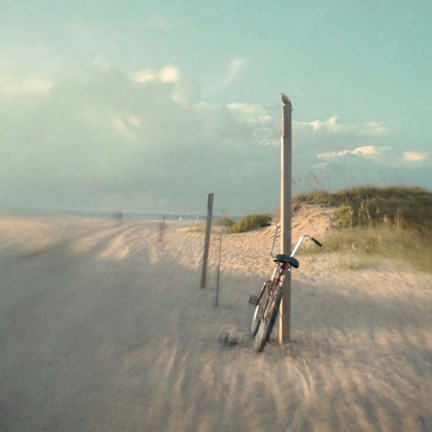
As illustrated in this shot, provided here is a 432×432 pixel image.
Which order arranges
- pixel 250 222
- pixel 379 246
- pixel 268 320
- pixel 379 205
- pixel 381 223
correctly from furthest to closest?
pixel 250 222, pixel 379 205, pixel 381 223, pixel 379 246, pixel 268 320

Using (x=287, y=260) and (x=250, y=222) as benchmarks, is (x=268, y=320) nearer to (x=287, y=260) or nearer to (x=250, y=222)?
(x=287, y=260)

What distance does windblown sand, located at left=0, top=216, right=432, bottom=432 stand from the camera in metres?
4.62

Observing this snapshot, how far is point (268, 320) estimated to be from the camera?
17.8 feet

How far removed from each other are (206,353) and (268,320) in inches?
48.9

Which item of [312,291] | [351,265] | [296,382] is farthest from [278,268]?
[351,265]

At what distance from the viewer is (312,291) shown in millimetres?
9031

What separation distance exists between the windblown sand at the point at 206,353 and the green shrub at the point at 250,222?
29.5 feet

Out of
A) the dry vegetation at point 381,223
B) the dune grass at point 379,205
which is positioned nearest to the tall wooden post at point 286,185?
the dry vegetation at point 381,223

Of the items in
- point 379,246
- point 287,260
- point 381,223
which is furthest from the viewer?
point 381,223

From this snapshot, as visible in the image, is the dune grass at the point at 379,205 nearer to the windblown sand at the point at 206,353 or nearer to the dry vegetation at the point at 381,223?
the dry vegetation at the point at 381,223

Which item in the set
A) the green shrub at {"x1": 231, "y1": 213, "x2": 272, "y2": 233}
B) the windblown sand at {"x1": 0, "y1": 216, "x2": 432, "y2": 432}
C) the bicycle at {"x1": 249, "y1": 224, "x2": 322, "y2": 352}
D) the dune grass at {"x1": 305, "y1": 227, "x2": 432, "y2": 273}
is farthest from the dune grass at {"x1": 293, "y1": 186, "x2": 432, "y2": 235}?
the bicycle at {"x1": 249, "y1": 224, "x2": 322, "y2": 352}

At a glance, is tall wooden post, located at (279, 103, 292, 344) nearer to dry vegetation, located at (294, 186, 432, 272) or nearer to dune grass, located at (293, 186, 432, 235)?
dry vegetation, located at (294, 186, 432, 272)

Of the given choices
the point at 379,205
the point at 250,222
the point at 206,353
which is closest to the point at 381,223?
the point at 379,205

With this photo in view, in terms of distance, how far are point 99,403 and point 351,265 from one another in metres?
7.51
